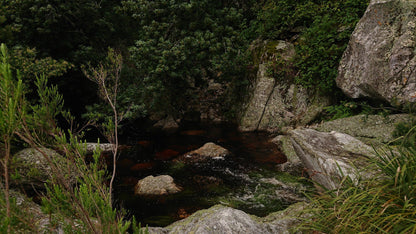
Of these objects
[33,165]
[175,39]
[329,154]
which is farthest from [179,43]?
[329,154]

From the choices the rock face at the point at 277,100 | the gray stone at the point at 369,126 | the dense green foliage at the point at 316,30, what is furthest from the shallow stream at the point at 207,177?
the dense green foliage at the point at 316,30

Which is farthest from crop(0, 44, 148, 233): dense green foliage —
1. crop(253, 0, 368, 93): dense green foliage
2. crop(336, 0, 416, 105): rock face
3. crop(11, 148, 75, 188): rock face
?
crop(253, 0, 368, 93): dense green foliage

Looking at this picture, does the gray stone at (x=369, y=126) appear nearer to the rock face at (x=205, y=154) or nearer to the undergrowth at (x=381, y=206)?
the rock face at (x=205, y=154)

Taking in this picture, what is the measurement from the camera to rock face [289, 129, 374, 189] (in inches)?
137

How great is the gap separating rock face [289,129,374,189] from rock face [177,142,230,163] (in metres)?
3.53

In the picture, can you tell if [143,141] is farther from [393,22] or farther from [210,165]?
[393,22]

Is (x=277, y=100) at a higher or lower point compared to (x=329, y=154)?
lower

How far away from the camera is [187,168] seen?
7.34 metres

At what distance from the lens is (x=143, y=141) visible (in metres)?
10.2

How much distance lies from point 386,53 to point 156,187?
667cm

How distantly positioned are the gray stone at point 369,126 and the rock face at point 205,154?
2.97 m

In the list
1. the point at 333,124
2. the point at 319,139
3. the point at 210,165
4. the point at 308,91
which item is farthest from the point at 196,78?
the point at 319,139

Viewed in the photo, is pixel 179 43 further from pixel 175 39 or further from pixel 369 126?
pixel 369 126

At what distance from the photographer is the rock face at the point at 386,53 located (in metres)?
6.36
